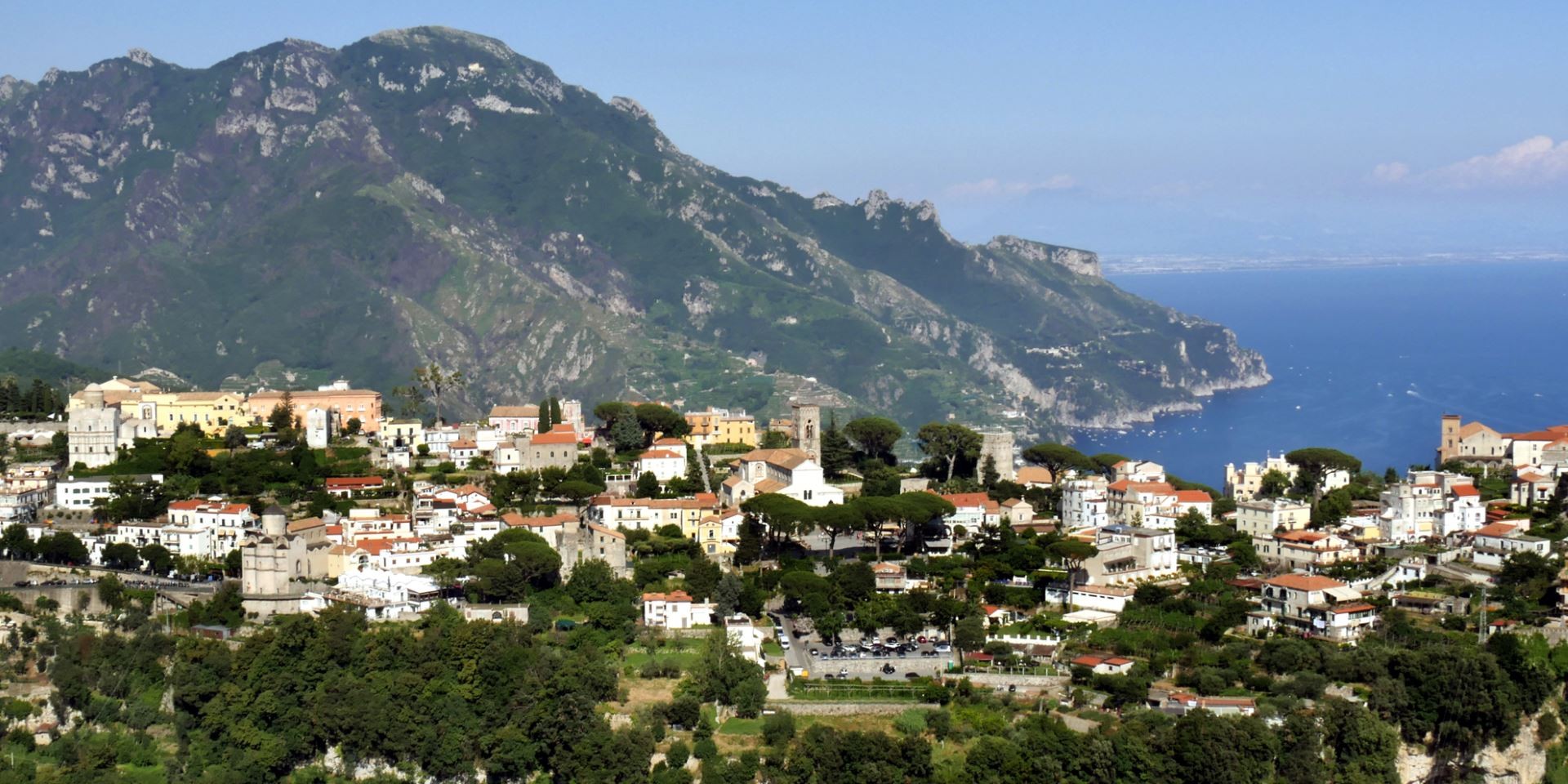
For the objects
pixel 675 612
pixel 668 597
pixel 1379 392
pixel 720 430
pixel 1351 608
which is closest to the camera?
pixel 1351 608

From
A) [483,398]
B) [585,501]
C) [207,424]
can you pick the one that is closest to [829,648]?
[585,501]

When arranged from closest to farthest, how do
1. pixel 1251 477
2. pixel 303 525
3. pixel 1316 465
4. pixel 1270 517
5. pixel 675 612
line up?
pixel 675 612 → pixel 303 525 → pixel 1270 517 → pixel 1316 465 → pixel 1251 477

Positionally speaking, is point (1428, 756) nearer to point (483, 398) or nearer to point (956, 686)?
point (956, 686)

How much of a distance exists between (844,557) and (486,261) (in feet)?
289

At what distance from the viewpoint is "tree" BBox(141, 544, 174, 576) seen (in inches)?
1686

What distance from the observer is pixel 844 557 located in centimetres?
4453

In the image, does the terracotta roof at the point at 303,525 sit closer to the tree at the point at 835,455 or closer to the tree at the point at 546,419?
the tree at the point at 546,419

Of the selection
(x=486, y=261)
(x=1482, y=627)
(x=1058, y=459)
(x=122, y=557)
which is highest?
(x=486, y=261)

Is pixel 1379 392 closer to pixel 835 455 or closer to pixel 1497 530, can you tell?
pixel 835 455

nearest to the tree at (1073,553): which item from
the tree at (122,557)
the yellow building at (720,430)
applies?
the yellow building at (720,430)

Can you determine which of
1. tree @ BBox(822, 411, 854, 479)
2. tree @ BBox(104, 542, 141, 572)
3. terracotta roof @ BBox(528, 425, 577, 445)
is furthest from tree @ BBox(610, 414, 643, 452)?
tree @ BBox(104, 542, 141, 572)

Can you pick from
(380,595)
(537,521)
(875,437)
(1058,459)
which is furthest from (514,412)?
(380,595)

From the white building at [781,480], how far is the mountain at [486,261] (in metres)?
60.2

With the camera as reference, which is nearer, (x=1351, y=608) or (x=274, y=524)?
(x=1351, y=608)
